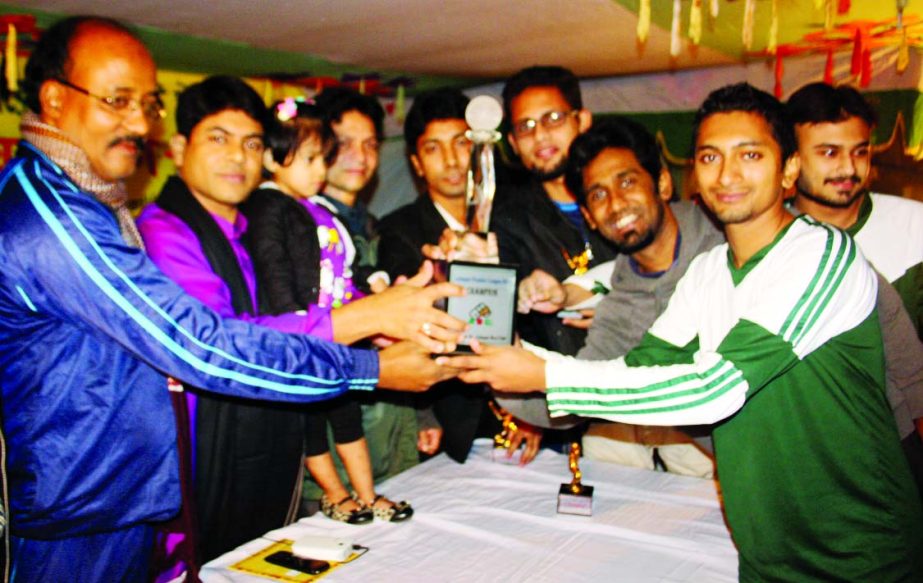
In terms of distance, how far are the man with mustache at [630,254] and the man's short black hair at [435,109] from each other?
29.9 inches

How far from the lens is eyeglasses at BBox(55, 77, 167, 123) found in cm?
178

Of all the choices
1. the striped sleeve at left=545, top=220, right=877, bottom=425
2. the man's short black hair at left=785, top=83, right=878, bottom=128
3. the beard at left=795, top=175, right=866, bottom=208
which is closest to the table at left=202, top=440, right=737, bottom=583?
the striped sleeve at left=545, top=220, right=877, bottom=425

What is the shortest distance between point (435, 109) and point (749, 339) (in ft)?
7.11

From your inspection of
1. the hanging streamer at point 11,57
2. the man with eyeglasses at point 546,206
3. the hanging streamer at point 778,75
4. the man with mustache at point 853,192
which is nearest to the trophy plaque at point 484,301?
the man with eyeglasses at point 546,206

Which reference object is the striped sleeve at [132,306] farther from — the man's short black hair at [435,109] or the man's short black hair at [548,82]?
the man's short black hair at [548,82]

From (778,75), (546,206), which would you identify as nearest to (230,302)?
(546,206)

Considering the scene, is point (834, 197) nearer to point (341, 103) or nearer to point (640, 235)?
point (640, 235)

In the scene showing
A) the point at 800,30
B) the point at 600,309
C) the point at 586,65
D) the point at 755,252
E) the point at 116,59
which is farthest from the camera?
the point at 586,65

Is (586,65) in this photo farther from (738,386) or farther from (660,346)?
(738,386)

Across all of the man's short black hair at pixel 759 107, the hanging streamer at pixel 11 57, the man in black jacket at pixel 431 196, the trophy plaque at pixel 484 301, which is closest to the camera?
the man's short black hair at pixel 759 107

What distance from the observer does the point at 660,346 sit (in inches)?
87.3

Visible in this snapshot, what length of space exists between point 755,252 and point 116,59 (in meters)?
1.71

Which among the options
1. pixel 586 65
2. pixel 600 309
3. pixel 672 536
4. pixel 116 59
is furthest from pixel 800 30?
pixel 116 59

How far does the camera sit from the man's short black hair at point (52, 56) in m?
1.78
